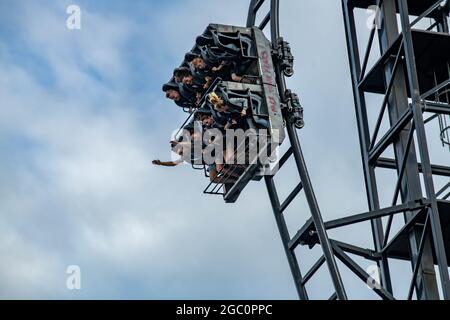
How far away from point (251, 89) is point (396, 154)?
3.52 m

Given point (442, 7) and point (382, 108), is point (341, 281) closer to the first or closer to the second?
point (382, 108)

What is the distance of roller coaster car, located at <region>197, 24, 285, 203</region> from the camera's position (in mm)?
29625

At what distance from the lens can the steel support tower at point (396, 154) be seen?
2822 cm

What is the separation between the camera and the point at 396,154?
98.3 ft

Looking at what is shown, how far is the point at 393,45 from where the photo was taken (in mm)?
30141

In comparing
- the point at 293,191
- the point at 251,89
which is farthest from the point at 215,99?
the point at 293,191

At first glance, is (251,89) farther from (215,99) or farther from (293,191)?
(293,191)

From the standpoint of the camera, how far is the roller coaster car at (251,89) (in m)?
29.6

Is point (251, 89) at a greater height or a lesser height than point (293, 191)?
greater

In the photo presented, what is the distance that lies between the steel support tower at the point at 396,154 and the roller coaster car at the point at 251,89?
0.52 m

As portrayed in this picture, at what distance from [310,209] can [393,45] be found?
13.5 feet

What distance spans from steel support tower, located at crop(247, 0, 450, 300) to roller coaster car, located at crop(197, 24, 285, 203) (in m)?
0.52
